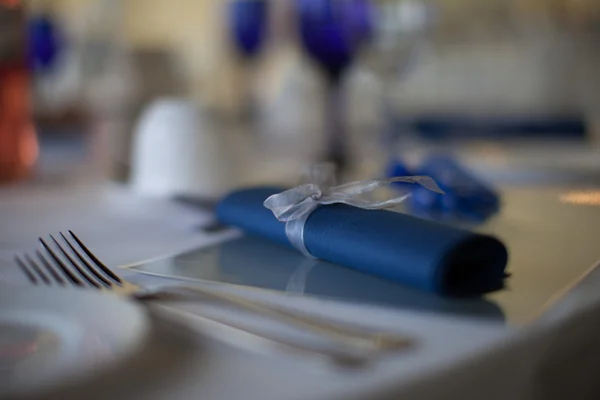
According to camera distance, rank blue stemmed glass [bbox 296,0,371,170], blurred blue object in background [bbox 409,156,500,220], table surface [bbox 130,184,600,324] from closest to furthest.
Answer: table surface [bbox 130,184,600,324], blurred blue object in background [bbox 409,156,500,220], blue stemmed glass [bbox 296,0,371,170]

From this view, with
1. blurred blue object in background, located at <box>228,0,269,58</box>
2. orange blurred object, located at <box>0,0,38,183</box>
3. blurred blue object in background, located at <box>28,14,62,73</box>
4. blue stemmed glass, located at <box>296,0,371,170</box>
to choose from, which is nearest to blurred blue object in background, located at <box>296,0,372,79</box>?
blue stemmed glass, located at <box>296,0,371,170</box>

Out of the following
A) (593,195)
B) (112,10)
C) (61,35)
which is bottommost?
(593,195)

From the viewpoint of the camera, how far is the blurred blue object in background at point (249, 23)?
4.66ft

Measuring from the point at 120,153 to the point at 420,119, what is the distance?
2.27 ft

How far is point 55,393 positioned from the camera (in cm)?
25

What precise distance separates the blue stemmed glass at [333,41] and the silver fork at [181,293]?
24.9 inches

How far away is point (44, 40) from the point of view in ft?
4.63

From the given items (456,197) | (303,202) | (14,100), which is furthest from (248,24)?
(303,202)

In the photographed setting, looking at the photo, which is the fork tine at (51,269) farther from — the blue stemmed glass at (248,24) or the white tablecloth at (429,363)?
the blue stemmed glass at (248,24)

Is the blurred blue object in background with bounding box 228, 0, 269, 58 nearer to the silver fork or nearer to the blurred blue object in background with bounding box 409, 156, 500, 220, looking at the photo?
the blurred blue object in background with bounding box 409, 156, 500, 220

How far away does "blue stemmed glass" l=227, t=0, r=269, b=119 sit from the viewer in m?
1.42

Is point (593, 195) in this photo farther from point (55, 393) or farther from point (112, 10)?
point (112, 10)

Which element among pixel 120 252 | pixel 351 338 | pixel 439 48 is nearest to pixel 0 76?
pixel 120 252

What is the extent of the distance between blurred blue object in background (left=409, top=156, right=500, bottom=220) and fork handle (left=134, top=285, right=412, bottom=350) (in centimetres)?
33
